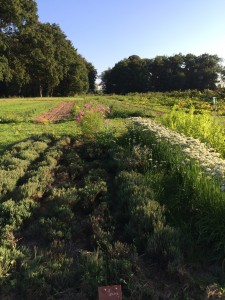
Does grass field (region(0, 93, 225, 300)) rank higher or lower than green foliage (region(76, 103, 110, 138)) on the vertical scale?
lower

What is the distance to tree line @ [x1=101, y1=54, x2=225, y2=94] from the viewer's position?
76.6m

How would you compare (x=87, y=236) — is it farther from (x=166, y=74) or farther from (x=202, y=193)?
(x=166, y=74)

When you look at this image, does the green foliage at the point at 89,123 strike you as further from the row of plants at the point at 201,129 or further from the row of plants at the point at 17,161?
the row of plants at the point at 201,129

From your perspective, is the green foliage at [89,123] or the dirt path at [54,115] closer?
the green foliage at [89,123]

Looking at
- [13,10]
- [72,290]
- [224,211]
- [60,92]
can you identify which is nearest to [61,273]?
[72,290]

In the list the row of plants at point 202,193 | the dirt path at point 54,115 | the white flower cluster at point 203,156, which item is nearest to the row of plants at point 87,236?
the row of plants at point 202,193

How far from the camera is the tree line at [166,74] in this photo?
251 ft

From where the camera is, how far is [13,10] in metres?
36.4

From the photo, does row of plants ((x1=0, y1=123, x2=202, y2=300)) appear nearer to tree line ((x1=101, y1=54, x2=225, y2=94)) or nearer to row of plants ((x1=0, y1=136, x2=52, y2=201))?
row of plants ((x1=0, y1=136, x2=52, y2=201))

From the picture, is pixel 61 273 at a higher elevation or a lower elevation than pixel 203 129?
lower

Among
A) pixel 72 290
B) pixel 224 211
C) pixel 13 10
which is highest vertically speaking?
pixel 13 10

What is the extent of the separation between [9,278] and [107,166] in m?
4.33

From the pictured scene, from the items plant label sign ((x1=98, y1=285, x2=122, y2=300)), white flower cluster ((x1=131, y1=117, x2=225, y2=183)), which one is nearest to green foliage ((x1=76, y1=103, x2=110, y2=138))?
white flower cluster ((x1=131, y1=117, x2=225, y2=183))

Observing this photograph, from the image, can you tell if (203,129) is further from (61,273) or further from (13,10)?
(13,10)
